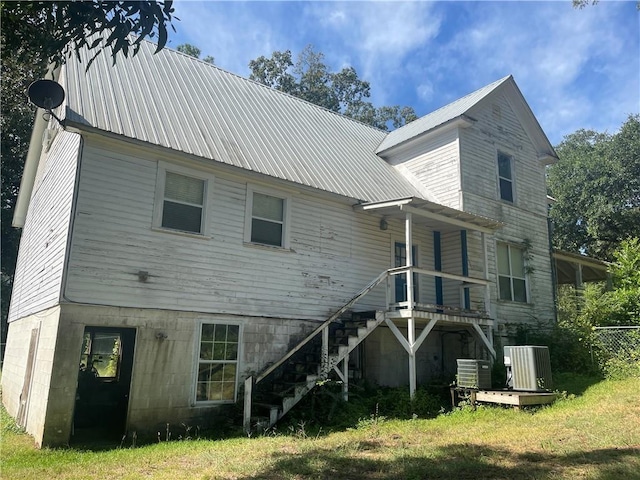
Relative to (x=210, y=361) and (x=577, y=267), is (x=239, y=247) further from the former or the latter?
(x=577, y=267)

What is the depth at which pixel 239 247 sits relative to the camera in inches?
441

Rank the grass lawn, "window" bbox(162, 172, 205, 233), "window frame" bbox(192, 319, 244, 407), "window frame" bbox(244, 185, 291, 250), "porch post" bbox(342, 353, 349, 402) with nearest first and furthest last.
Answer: the grass lawn
"window frame" bbox(192, 319, 244, 407)
"window" bbox(162, 172, 205, 233)
"porch post" bbox(342, 353, 349, 402)
"window frame" bbox(244, 185, 291, 250)

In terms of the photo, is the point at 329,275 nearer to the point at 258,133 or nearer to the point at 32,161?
the point at 258,133

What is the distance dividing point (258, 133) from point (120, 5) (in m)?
8.05

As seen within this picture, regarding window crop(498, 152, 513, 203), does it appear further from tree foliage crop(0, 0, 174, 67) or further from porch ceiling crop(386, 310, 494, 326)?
tree foliage crop(0, 0, 174, 67)

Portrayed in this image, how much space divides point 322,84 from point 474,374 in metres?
32.7

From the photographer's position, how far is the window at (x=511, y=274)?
16.0 meters

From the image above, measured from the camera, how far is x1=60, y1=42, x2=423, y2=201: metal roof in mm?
10711

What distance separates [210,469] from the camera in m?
6.73

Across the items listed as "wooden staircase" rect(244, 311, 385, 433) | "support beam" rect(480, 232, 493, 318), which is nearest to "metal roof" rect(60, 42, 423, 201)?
"support beam" rect(480, 232, 493, 318)

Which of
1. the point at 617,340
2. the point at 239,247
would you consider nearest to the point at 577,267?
the point at 617,340

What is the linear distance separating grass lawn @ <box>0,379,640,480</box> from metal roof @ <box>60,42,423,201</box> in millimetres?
5857

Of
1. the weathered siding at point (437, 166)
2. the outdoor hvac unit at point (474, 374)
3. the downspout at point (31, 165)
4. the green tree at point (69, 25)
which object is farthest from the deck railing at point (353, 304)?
the downspout at point (31, 165)

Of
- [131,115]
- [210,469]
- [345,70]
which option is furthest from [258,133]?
[345,70]
